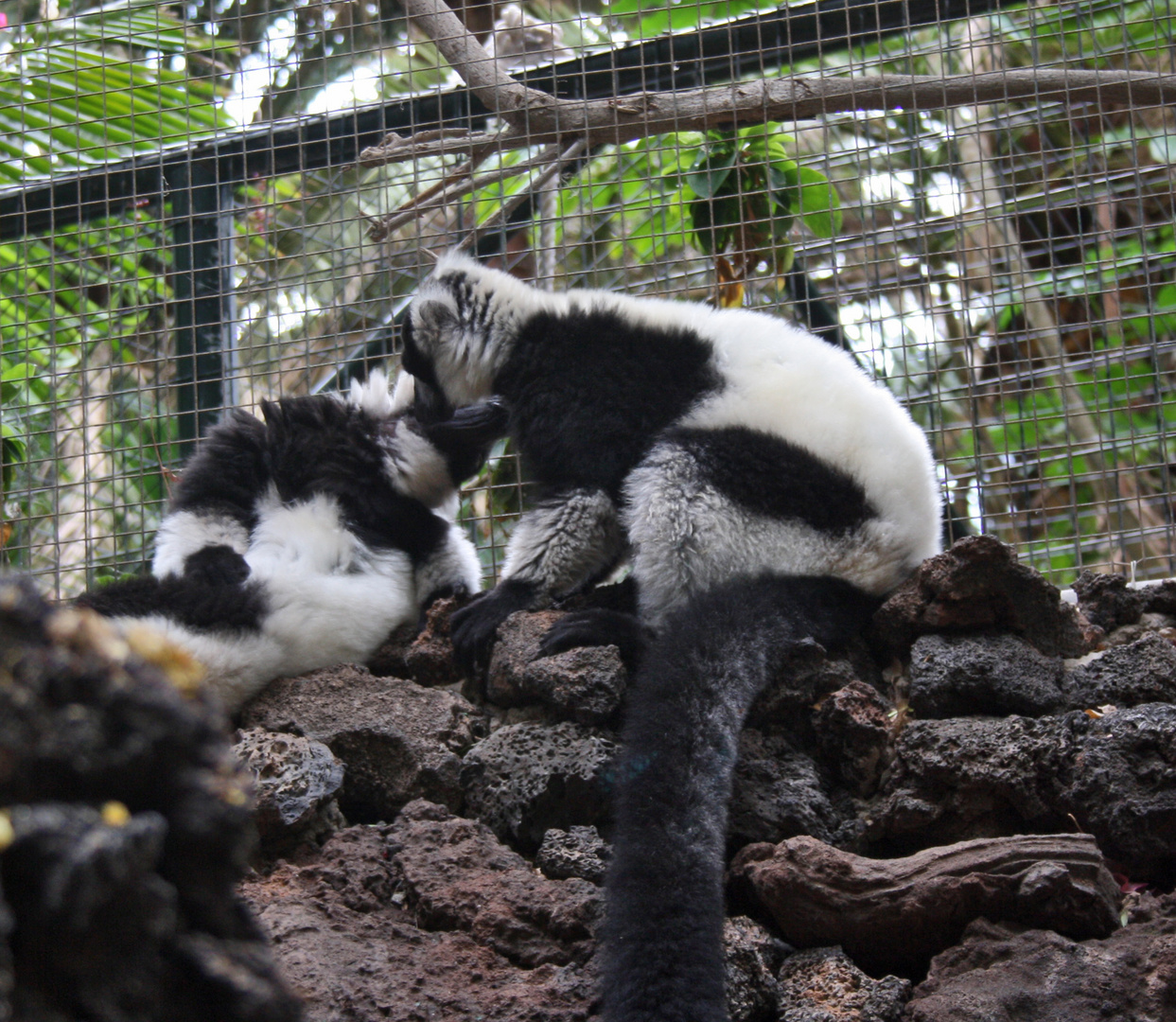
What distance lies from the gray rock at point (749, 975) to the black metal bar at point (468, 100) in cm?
334

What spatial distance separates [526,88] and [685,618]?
8.43 feet

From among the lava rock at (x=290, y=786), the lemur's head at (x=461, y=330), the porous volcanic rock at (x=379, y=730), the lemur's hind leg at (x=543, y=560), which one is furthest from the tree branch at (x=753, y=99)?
the lava rock at (x=290, y=786)

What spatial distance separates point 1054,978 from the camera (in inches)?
96.0

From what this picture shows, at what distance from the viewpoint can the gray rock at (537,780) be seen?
10.4ft

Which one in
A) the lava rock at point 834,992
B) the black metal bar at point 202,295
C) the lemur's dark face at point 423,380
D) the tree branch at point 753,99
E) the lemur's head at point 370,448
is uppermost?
the tree branch at point 753,99

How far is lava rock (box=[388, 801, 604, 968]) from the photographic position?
8.98ft

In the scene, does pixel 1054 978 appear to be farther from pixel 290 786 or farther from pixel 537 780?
pixel 290 786

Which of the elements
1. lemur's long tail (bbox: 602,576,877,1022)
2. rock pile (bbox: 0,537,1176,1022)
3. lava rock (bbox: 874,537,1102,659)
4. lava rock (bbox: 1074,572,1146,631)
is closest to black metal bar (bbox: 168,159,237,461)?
rock pile (bbox: 0,537,1176,1022)

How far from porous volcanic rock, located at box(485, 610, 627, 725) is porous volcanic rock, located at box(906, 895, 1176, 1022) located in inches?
45.3

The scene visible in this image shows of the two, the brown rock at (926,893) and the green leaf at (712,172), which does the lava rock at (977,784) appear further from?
the green leaf at (712,172)

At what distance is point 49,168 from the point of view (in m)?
5.22

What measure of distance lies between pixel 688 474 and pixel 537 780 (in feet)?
3.38

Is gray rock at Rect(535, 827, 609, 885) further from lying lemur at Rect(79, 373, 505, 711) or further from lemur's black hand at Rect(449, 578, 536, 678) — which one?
lying lemur at Rect(79, 373, 505, 711)

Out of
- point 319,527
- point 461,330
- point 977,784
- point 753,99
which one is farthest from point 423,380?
point 977,784
